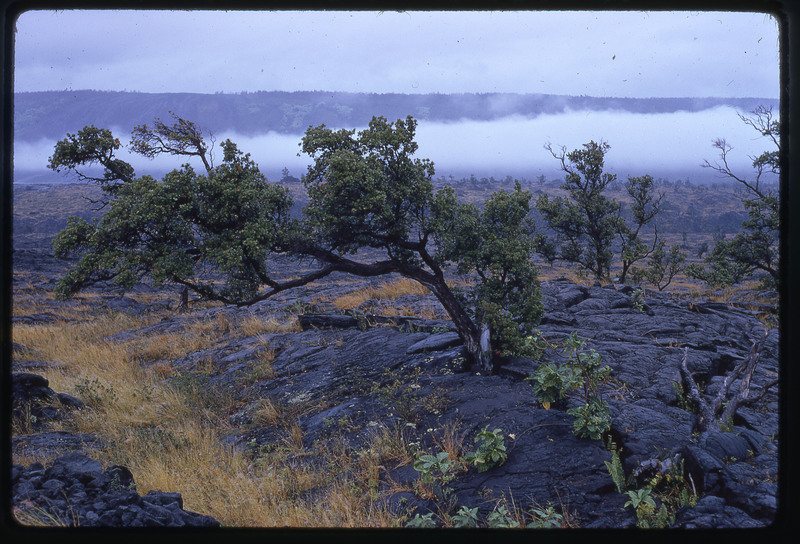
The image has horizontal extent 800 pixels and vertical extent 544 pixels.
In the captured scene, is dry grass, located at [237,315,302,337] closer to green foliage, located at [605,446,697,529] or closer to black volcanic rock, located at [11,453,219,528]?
black volcanic rock, located at [11,453,219,528]

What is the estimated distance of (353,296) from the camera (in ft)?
59.6

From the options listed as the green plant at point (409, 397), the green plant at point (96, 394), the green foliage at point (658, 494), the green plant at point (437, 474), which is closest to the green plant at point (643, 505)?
the green foliage at point (658, 494)

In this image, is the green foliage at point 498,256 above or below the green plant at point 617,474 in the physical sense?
above

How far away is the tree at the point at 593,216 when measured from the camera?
19781 mm

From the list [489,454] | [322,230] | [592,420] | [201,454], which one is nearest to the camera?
[489,454]

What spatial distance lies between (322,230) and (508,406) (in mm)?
4590

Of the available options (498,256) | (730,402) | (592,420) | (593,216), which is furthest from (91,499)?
(593,216)

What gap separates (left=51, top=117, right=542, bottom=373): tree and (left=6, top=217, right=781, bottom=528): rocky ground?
1.41 metres

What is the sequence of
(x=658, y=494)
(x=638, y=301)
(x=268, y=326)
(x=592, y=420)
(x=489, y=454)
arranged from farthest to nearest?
(x=268, y=326)
(x=638, y=301)
(x=592, y=420)
(x=489, y=454)
(x=658, y=494)

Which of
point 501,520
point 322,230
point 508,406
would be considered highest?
point 322,230

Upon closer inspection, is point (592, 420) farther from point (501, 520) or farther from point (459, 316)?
point (459, 316)

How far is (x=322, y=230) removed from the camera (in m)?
8.15

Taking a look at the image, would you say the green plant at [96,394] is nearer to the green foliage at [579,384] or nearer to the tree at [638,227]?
the green foliage at [579,384]

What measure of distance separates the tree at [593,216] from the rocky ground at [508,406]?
4.98 metres
